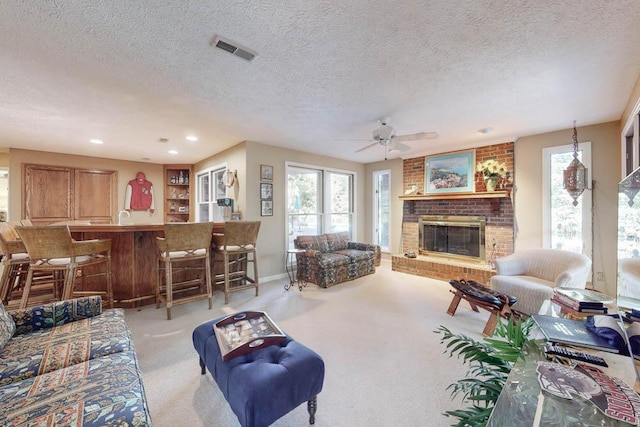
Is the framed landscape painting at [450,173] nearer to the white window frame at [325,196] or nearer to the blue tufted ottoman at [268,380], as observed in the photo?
the white window frame at [325,196]

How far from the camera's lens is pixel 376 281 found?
453 cm

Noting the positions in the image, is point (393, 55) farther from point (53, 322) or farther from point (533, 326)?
point (53, 322)

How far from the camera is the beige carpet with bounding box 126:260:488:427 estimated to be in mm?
1611

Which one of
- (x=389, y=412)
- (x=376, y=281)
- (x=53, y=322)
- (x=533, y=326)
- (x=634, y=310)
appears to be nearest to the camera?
(x=634, y=310)

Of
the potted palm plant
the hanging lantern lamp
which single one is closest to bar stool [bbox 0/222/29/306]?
the potted palm plant

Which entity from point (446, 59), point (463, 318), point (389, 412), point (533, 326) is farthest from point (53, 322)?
point (463, 318)

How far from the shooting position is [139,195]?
6.09 metres

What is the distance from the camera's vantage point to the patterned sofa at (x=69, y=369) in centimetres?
99

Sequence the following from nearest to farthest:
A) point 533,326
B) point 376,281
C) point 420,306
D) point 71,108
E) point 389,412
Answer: point 533,326 → point 389,412 → point 71,108 → point 420,306 → point 376,281

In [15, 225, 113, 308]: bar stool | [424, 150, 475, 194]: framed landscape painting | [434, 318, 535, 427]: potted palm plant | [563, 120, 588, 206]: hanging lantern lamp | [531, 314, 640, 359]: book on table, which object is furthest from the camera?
[424, 150, 475, 194]: framed landscape painting

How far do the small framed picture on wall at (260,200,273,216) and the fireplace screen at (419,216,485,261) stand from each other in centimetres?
305

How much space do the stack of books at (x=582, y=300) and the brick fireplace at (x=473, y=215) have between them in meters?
2.34

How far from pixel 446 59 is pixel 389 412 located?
8.36ft

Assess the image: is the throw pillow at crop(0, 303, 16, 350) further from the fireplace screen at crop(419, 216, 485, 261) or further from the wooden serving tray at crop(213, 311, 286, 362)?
the fireplace screen at crop(419, 216, 485, 261)
